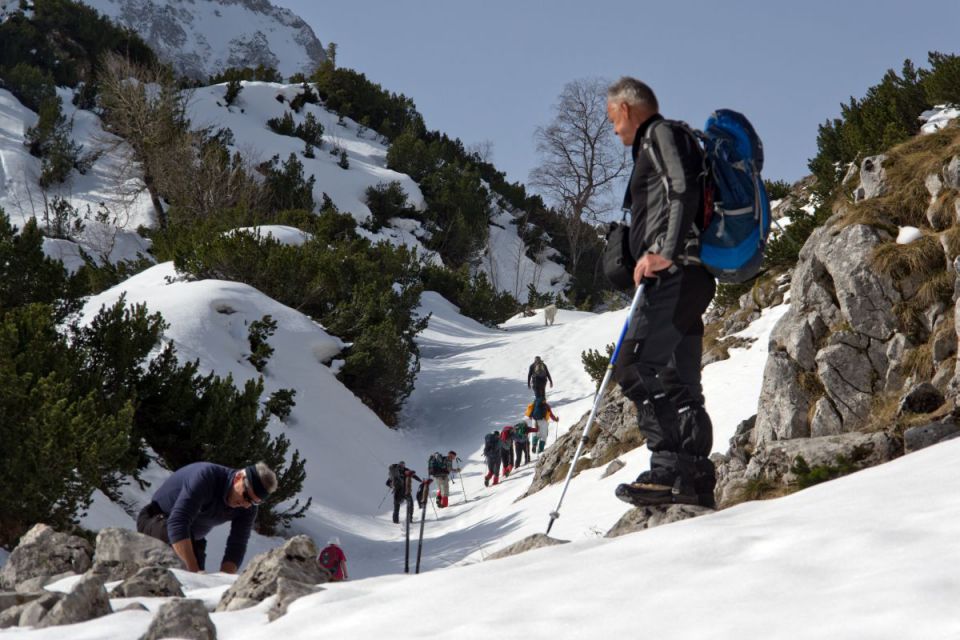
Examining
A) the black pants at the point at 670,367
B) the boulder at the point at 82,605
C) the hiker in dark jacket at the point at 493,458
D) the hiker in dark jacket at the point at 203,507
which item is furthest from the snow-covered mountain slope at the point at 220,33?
the boulder at the point at 82,605

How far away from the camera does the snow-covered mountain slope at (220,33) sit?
116562mm

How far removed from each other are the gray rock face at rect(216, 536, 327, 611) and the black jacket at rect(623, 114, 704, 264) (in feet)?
6.78

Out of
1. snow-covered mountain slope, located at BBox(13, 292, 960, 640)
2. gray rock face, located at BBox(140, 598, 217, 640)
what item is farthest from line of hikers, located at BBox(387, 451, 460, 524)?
gray rock face, located at BBox(140, 598, 217, 640)

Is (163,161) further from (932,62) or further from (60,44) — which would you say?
(932,62)

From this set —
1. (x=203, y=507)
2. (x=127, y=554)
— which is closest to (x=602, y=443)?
(x=203, y=507)

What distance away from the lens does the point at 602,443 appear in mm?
11781

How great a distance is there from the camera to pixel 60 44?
4069 cm

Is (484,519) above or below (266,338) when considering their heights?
below

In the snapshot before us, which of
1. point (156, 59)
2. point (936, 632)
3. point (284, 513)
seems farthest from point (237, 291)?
point (156, 59)

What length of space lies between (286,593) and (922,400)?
4.63 meters

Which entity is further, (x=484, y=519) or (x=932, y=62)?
(x=932, y=62)

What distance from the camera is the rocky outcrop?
37.3 feet

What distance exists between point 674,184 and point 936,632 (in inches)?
94.0

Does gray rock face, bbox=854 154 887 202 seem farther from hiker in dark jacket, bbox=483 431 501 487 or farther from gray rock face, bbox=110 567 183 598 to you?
hiker in dark jacket, bbox=483 431 501 487
